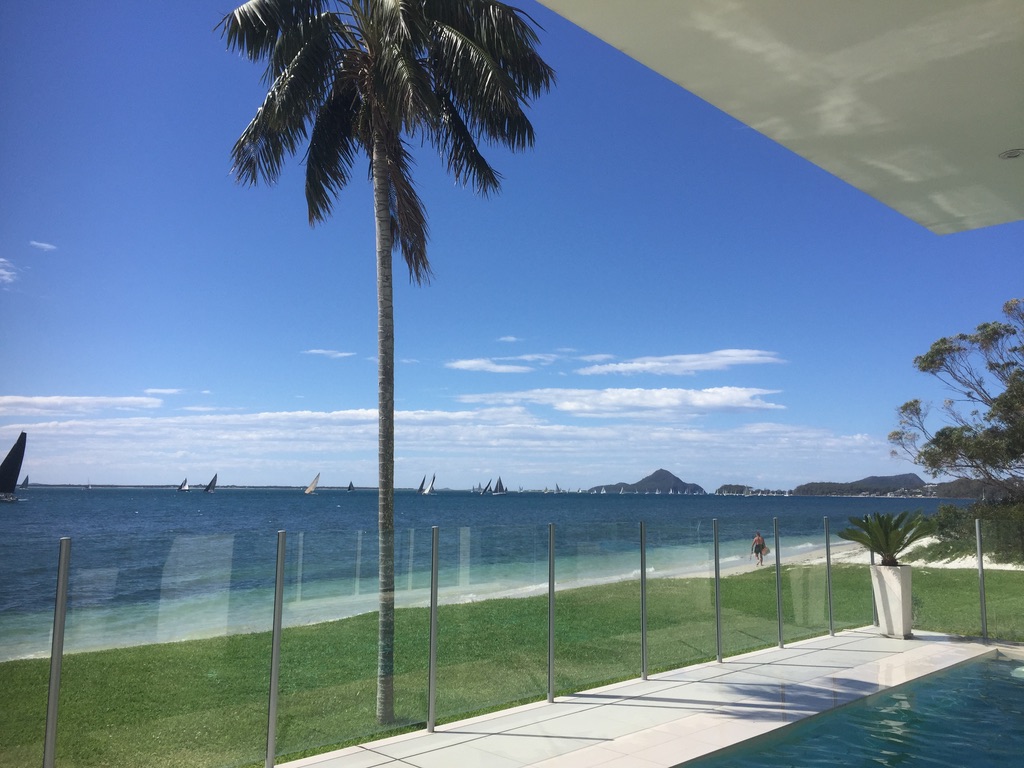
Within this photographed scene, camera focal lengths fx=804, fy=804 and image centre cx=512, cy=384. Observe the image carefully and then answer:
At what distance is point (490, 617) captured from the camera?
6.68m

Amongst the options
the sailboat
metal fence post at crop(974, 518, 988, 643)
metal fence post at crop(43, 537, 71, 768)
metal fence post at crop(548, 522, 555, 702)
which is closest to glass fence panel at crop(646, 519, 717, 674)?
metal fence post at crop(548, 522, 555, 702)

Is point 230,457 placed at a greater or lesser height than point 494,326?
lesser

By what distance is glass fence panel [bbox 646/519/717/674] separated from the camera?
7.97 meters

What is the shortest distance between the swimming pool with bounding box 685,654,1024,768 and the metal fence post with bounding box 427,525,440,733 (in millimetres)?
1995

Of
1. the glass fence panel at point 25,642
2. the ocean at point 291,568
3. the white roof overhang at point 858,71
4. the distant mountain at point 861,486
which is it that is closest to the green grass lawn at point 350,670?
the glass fence panel at point 25,642

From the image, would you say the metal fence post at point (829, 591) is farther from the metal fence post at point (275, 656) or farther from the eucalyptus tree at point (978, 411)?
the eucalyptus tree at point (978, 411)

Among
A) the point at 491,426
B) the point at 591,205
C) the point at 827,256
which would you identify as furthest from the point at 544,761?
the point at 491,426

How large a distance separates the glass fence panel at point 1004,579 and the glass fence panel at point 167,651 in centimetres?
957

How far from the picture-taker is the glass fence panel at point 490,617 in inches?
252

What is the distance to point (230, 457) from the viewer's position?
266ft

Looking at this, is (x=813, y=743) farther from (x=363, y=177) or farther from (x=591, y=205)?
(x=591, y=205)

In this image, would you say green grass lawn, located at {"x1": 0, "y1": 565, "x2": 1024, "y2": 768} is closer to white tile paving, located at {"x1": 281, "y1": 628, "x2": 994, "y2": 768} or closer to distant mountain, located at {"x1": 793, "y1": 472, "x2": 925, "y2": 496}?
white tile paving, located at {"x1": 281, "y1": 628, "x2": 994, "y2": 768}

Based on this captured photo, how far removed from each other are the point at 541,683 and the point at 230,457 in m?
79.4

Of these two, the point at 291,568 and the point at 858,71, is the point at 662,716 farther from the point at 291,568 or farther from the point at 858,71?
the point at 858,71
